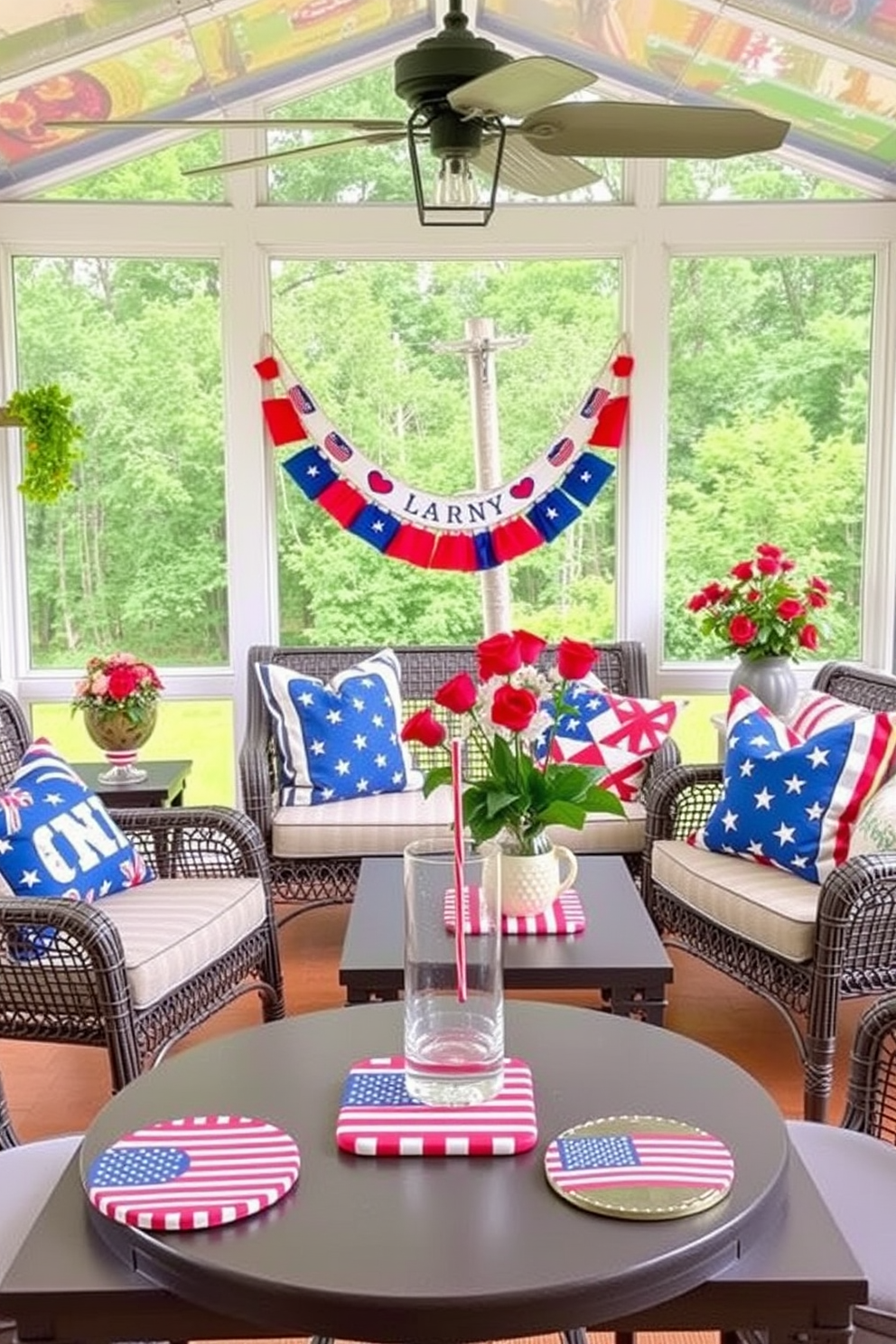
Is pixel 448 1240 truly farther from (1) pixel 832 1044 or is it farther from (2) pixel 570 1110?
(1) pixel 832 1044

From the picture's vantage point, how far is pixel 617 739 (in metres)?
3.95

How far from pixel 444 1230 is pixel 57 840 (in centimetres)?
177

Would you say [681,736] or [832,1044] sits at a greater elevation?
[681,736]

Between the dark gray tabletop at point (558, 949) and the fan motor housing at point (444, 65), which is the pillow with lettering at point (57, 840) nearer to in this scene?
the dark gray tabletop at point (558, 949)

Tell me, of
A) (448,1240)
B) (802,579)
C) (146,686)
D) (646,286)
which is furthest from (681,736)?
(448,1240)

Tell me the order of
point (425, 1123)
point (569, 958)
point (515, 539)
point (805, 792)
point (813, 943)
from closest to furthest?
point (425, 1123)
point (569, 958)
point (813, 943)
point (805, 792)
point (515, 539)

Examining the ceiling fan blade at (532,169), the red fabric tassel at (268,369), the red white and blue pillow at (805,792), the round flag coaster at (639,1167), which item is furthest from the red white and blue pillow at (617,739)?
the round flag coaster at (639,1167)

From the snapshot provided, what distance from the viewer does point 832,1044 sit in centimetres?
280

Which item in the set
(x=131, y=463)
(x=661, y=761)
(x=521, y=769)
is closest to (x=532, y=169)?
(x=521, y=769)

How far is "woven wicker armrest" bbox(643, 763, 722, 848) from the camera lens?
11.8ft

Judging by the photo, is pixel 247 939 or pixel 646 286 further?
pixel 646 286

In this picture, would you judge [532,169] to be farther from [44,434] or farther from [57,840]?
[44,434]

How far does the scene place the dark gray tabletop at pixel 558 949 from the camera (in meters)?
2.54

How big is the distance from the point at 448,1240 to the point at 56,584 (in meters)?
3.80
